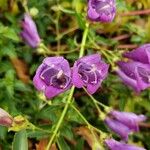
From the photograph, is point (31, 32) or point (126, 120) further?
point (31, 32)

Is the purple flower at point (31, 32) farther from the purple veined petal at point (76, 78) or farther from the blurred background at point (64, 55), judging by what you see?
the purple veined petal at point (76, 78)

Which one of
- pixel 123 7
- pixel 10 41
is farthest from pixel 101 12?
pixel 10 41

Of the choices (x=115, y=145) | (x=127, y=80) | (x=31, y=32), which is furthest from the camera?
(x=31, y=32)

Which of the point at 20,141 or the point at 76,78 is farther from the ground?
the point at 76,78

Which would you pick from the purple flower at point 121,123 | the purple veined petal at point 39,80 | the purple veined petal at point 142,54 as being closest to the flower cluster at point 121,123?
the purple flower at point 121,123

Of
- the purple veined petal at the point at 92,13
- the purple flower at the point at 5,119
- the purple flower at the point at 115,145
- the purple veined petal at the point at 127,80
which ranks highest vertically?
the purple veined petal at the point at 92,13

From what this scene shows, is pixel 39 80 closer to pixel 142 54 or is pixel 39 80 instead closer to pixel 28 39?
pixel 142 54

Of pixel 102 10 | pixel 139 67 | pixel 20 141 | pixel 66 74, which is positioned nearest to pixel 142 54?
pixel 139 67
